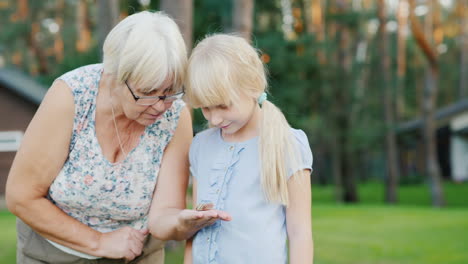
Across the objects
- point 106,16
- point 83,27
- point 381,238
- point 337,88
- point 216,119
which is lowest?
point 381,238

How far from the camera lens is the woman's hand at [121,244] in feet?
8.61

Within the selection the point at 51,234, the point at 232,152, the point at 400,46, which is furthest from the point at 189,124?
the point at 400,46

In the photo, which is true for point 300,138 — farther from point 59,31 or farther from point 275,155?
point 59,31

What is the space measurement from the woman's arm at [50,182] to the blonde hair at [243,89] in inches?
21.1

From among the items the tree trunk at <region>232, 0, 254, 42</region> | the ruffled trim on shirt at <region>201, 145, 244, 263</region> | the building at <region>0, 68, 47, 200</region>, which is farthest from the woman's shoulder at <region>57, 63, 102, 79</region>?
the building at <region>0, 68, 47, 200</region>

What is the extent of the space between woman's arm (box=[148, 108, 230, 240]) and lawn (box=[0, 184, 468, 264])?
3948mm

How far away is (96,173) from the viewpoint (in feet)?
8.39

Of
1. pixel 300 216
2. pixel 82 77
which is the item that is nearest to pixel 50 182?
pixel 82 77

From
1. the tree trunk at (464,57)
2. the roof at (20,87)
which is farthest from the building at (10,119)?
the tree trunk at (464,57)

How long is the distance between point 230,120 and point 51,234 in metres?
0.90

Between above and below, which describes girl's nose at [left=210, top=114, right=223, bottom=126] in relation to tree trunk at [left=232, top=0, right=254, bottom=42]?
below

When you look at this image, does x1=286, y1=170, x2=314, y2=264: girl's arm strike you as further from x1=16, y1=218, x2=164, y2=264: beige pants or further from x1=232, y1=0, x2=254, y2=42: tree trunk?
x1=232, y1=0, x2=254, y2=42: tree trunk

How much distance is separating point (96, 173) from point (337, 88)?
66.2ft

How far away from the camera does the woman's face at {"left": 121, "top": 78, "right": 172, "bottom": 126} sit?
239 cm
